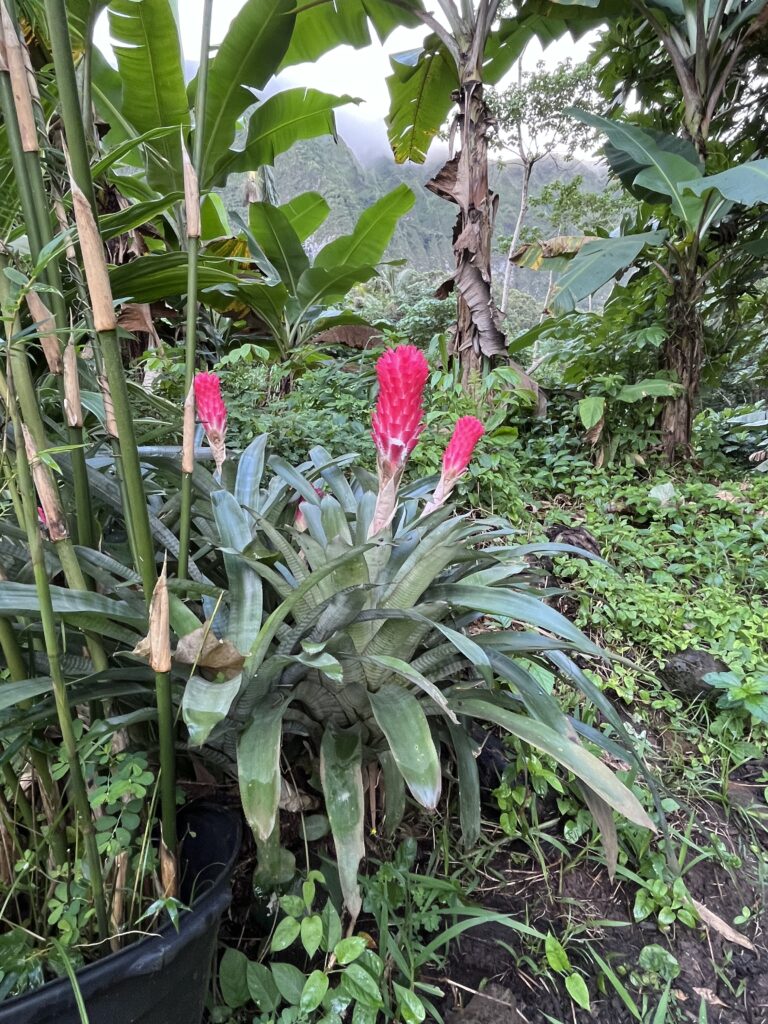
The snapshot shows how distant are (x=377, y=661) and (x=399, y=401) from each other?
14.5 inches

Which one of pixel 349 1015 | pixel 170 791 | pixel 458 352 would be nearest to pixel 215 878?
pixel 170 791

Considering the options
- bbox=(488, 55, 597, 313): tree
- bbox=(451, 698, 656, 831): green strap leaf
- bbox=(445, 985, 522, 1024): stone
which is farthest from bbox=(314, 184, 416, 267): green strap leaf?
bbox=(488, 55, 597, 313): tree

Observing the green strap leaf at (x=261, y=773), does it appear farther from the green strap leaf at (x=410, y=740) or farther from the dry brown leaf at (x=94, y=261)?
the dry brown leaf at (x=94, y=261)

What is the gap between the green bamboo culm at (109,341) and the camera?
465 millimetres

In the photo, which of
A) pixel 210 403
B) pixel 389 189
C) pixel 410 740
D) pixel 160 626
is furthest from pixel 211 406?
pixel 389 189

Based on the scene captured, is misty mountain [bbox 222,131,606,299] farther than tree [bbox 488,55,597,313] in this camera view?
Yes

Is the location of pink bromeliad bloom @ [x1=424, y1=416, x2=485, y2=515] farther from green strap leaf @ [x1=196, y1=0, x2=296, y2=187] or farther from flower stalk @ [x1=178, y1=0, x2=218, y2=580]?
green strap leaf @ [x1=196, y1=0, x2=296, y2=187]

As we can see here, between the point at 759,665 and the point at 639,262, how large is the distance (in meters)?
2.18

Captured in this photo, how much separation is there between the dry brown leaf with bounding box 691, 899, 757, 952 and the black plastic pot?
0.85 metres

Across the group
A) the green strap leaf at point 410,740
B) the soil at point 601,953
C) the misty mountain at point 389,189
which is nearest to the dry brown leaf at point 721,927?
the soil at point 601,953

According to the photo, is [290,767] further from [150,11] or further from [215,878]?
[150,11]

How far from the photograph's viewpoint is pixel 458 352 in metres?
2.61

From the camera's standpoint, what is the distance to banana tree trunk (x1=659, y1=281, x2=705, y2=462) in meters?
2.49

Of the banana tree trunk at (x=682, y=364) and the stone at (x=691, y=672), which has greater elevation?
the banana tree trunk at (x=682, y=364)
